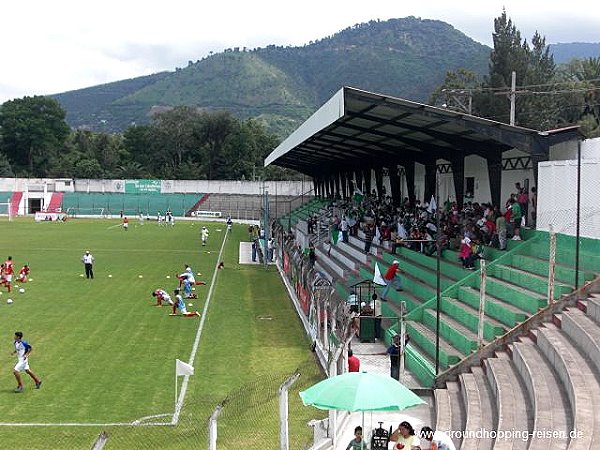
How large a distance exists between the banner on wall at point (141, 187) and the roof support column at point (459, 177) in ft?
238

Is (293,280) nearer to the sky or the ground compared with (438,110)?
nearer to the ground

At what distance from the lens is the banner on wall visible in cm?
9494

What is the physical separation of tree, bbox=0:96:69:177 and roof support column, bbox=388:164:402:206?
91.2 meters

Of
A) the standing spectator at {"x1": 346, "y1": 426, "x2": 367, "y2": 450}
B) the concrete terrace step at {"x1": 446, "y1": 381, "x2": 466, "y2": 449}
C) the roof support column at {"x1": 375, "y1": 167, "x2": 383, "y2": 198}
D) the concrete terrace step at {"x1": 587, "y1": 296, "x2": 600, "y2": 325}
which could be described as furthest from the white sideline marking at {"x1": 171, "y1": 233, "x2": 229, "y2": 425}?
the roof support column at {"x1": 375, "y1": 167, "x2": 383, "y2": 198}

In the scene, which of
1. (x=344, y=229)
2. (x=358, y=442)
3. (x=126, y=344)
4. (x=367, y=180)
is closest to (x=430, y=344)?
(x=358, y=442)

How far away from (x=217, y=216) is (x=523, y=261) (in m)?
72.1

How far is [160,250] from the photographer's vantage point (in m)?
44.9

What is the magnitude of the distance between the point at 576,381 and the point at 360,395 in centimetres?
320

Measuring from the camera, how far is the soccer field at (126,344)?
12.7 meters

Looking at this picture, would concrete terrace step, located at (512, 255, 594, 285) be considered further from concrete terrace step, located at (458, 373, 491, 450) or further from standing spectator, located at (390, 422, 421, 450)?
standing spectator, located at (390, 422, 421, 450)

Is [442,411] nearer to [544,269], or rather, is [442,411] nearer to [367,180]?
[544,269]

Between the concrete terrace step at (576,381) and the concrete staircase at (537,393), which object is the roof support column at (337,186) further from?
the concrete terrace step at (576,381)

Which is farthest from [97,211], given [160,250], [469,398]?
[469,398]

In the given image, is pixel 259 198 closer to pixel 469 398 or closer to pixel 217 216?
pixel 217 216
